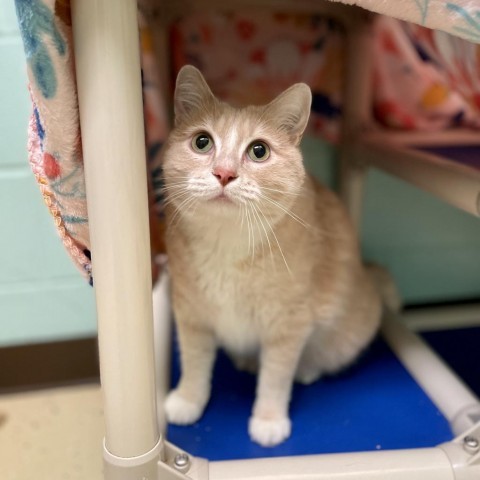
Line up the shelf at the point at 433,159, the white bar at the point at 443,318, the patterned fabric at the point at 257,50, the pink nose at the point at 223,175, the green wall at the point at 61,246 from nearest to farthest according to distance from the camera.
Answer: the pink nose at the point at 223,175 < the shelf at the point at 433,159 < the green wall at the point at 61,246 < the patterned fabric at the point at 257,50 < the white bar at the point at 443,318

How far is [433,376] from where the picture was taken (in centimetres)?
106

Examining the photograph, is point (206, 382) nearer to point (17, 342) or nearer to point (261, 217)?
point (261, 217)

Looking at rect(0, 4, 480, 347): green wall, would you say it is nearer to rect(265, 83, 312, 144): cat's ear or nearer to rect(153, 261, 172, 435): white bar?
rect(153, 261, 172, 435): white bar

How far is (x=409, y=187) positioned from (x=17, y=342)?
3.94ft

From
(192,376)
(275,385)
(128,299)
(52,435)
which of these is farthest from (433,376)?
(52,435)

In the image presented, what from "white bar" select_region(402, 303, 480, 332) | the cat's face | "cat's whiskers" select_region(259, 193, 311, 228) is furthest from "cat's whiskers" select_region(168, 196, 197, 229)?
"white bar" select_region(402, 303, 480, 332)

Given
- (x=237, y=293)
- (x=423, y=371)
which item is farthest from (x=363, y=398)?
(x=237, y=293)

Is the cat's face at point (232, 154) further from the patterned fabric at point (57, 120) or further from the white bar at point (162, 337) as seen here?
the white bar at point (162, 337)

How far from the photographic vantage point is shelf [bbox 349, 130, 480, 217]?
813 mm

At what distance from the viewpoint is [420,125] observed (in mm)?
1350

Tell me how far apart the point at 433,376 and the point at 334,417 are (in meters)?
0.24

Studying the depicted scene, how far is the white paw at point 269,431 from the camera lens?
898mm

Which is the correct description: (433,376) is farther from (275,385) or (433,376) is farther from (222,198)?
(222,198)

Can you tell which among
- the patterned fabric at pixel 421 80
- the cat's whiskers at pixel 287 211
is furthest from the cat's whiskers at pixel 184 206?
the patterned fabric at pixel 421 80
